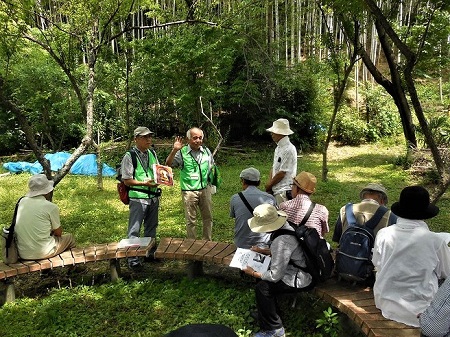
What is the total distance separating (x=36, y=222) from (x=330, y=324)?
115 inches

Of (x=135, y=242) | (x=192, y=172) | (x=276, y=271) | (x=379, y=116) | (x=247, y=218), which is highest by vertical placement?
(x=192, y=172)

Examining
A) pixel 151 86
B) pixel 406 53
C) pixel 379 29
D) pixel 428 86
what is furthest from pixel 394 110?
pixel 406 53

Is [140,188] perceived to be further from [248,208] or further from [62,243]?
[248,208]

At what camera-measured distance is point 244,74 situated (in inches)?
519

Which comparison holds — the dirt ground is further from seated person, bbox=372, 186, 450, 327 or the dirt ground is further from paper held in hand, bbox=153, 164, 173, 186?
seated person, bbox=372, 186, 450, 327

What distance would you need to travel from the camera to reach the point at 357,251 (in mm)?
3203

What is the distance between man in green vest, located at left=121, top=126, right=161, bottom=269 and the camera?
4383mm

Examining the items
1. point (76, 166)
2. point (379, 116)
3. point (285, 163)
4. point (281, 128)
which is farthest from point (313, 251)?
point (379, 116)

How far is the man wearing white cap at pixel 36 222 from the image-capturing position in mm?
3900

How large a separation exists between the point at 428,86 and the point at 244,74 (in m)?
10.1

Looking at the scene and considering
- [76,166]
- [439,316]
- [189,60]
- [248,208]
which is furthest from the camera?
[76,166]

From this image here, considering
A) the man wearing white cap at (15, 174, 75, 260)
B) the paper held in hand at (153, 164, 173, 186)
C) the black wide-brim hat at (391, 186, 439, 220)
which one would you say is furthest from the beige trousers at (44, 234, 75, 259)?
the black wide-brim hat at (391, 186, 439, 220)

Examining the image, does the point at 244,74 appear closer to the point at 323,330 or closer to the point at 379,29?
the point at 379,29

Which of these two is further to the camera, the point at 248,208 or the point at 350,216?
the point at 248,208
